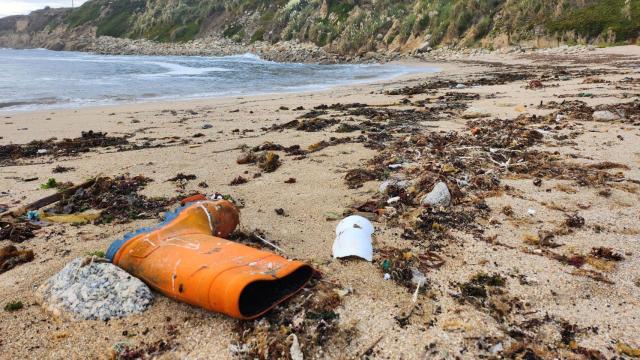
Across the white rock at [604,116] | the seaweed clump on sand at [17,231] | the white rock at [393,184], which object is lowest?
the seaweed clump on sand at [17,231]

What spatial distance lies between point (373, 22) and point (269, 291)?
139 feet

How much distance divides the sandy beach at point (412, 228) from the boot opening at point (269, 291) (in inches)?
4.0

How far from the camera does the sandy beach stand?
7.89 ft

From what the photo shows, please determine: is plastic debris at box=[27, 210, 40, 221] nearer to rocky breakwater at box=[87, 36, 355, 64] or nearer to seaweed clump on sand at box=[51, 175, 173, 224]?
seaweed clump on sand at box=[51, 175, 173, 224]

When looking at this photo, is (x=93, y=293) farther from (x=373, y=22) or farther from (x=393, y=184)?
(x=373, y=22)

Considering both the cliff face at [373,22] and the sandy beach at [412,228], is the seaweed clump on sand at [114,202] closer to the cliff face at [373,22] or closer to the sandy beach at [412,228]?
the sandy beach at [412,228]

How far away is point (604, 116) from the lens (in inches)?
289

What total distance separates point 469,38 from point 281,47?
23010mm

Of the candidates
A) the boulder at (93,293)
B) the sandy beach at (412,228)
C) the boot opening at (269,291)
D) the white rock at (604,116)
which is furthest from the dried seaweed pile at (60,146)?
the white rock at (604,116)

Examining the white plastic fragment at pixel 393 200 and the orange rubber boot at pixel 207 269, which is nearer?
the orange rubber boot at pixel 207 269

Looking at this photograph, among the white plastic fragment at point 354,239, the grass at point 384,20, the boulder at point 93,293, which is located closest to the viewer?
the boulder at point 93,293

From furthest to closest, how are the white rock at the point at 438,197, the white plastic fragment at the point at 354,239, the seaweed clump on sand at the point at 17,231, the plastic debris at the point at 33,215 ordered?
the plastic debris at the point at 33,215
the white rock at the point at 438,197
the seaweed clump on sand at the point at 17,231
the white plastic fragment at the point at 354,239

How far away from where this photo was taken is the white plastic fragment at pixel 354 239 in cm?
322

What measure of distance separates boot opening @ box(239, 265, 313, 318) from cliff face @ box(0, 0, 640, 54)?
1091 inches
